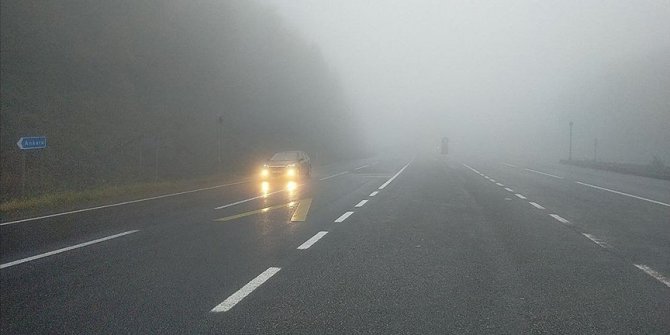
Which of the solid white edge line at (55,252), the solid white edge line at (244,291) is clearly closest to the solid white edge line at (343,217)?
the solid white edge line at (55,252)

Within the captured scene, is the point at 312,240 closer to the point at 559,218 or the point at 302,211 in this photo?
the point at 302,211

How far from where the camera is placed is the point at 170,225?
9398 mm

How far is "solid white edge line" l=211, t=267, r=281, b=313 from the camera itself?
434 cm

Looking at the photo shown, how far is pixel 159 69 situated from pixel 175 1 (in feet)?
35.9

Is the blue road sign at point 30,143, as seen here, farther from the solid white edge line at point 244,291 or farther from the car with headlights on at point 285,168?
the solid white edge line at point 244,291

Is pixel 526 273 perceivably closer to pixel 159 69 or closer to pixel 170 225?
pixel 170 225

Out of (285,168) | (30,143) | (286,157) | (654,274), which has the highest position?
(30,143)

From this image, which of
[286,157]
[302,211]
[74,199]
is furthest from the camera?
[286,157]

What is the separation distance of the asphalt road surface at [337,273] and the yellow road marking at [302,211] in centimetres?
21

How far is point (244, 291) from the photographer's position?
4836mm

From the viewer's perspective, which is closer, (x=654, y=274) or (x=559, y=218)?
(x=654, y=274)

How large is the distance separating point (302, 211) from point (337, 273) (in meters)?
6.05

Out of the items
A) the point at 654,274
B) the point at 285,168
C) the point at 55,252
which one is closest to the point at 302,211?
the point at 55,252

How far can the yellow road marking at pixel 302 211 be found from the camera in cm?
1034
